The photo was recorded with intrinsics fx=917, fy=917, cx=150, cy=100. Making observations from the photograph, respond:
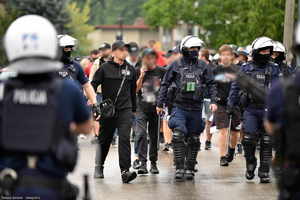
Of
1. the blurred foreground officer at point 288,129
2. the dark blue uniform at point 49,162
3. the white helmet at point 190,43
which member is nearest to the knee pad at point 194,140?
the white helmet at point 190,43

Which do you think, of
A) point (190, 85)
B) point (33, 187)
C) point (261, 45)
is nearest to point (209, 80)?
point (190, 85)

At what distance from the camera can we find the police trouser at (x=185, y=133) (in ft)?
43.5

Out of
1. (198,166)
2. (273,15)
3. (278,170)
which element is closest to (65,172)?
(278,170)

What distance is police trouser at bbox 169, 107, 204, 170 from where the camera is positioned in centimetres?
1327

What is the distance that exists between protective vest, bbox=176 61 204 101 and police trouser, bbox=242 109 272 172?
783 millimetres

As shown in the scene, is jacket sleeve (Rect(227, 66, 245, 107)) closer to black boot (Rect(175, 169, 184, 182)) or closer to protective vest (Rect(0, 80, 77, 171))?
black boot (Rect(175, 169, 184, 182))

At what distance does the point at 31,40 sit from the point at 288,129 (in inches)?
71.7

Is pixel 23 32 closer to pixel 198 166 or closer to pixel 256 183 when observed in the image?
pixel 256 183

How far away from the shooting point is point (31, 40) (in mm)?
6125

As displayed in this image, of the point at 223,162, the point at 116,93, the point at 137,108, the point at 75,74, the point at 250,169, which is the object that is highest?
the point at 75,74

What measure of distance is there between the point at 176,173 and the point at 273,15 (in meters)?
10.8

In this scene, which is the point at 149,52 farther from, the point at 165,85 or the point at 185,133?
the point at 185,133

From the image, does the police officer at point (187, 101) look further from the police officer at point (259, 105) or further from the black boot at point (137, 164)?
the black boot at point (137, 164)

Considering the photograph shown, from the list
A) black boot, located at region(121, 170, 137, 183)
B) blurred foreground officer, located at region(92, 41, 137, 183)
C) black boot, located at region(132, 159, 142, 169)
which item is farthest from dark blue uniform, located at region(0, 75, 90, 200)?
black boot, located at region(132, 159, 142, 169)
